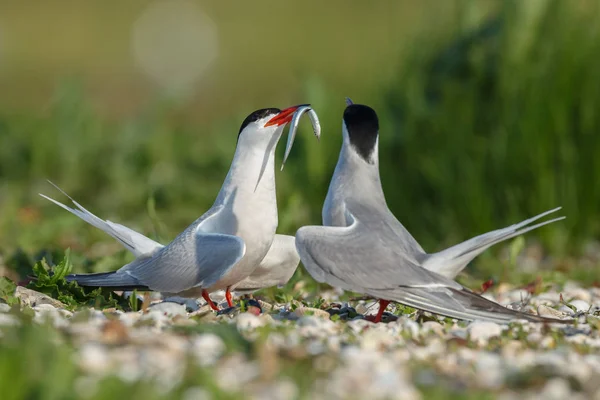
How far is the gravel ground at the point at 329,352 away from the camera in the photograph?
2.77 m

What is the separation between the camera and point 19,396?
Result: 8.43ft

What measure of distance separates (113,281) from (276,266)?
730 millimetres

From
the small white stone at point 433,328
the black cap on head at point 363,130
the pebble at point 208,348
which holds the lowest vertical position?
the small white stone at point 433,328

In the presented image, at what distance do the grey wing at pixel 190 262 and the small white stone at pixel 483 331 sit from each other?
982 millimetres

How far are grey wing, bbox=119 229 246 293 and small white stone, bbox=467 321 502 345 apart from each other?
3.22 feet

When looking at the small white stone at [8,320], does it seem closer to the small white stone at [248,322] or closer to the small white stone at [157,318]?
the small white stone at [157,318]

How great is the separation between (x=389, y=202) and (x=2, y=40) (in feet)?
72.0

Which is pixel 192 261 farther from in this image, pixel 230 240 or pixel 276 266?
pixel 276 266

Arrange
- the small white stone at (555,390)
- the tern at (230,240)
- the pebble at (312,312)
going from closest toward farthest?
the small white stone at (555,390) < the pebble at (312,312) < the tern at (230,240)

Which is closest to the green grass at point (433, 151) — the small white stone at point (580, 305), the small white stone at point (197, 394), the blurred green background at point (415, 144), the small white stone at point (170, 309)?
the blurred green background at point (415, 144)

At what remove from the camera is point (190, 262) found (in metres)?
4.24

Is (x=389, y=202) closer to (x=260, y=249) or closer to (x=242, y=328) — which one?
(x=260, y=249)

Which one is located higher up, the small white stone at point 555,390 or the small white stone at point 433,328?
the small white stone at point 555,390

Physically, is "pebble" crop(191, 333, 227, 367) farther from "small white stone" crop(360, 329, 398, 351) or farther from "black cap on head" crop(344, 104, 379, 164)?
"black cap on head" crop(344, 104, 379, 164)
